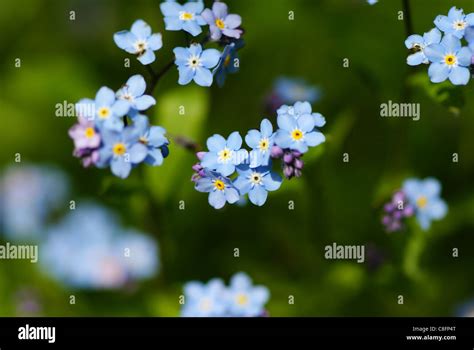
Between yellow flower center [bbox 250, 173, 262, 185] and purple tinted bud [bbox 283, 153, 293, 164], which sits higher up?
purple tinted bud [bbox 283, 153, 293, 164]

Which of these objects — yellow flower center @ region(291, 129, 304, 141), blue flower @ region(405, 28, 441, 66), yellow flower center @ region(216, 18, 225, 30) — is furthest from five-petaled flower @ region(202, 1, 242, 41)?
blue flower @ region(405, 28, 441, 66)

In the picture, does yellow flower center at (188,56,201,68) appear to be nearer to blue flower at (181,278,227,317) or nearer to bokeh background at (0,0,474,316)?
bokeh background at (0,0,474,316)

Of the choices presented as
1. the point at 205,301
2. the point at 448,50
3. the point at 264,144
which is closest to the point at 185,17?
the point at 264,144

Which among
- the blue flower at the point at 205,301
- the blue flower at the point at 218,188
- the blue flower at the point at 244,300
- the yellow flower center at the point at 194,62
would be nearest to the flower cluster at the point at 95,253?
the blue flower at the point at 205,301

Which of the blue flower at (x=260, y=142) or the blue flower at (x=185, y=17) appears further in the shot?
the blue flower at (x=185, y=17)

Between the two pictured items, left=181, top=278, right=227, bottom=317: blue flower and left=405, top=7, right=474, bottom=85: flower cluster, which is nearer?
left=405, top=7, right=474, bottom=85: flower cluster

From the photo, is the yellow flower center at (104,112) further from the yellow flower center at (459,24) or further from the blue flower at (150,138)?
the yellow flower center at (459,24)
